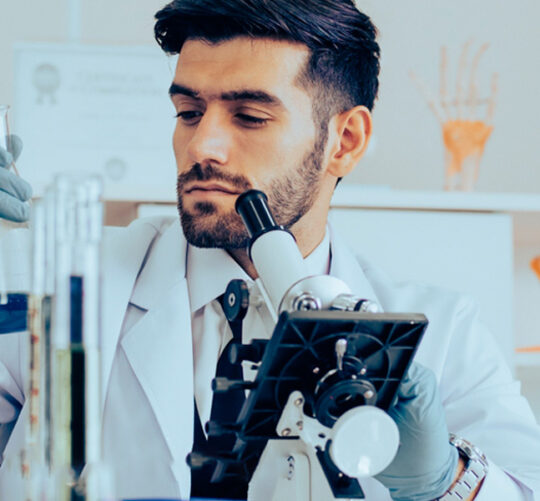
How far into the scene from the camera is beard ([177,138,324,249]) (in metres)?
1.17

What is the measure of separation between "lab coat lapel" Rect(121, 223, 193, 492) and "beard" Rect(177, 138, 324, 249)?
0.31 feet

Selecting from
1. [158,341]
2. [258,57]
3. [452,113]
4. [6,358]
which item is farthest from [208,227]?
[452,113]

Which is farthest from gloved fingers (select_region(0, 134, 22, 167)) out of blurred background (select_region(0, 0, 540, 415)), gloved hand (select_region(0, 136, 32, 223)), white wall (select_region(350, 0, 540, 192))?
white wall (select_region(350, 0, 540, 192))

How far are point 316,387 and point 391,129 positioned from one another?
5.31 ft

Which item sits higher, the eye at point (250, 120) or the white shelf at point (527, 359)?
the eye at point (250, 120)

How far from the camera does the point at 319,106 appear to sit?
1.33 metres

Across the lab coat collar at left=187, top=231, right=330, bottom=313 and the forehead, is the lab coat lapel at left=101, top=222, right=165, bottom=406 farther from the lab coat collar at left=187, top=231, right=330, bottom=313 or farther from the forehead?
the forehead

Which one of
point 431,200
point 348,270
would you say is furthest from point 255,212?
point 431,200

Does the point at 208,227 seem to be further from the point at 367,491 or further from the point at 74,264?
the point at 74,264

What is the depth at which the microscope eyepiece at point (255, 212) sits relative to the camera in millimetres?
768

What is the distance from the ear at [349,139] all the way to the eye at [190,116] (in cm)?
29

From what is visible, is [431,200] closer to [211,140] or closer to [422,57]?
[422,57]

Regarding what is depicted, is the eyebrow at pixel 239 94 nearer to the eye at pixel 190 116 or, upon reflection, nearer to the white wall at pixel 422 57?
the eye at pixel 190 116

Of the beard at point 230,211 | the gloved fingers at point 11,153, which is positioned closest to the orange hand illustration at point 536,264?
the beard at point 230,211
